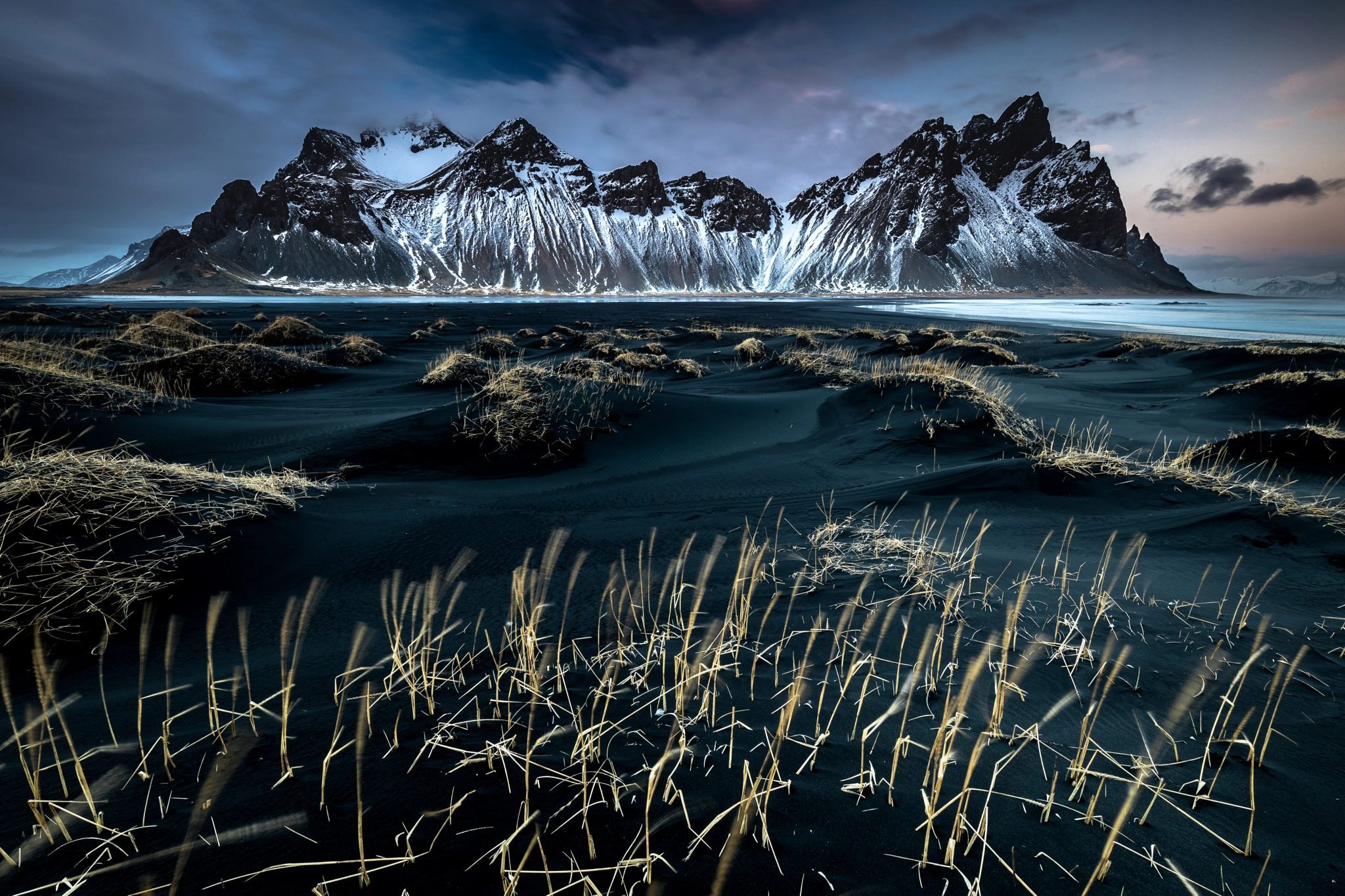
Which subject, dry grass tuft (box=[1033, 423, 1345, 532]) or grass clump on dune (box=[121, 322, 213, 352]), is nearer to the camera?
dry grass tuft (box=[1033, 423, 1345, 532])

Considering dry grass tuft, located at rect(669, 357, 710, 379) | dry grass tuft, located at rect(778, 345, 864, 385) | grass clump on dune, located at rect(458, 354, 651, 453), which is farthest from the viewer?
dry grass tuft, located at rect(669, 357, 710, 379)

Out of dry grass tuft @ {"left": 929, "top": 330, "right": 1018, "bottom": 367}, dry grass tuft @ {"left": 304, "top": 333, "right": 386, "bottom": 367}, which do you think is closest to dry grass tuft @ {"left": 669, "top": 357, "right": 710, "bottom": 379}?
dry grass tuft @ {"left": 929, "top": 330, "right": 1018, "bottom": 367}

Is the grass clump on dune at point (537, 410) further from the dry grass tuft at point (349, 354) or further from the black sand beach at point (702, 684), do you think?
the dry grass tuft at point (349, 354)

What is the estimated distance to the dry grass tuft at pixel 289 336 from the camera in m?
20.5

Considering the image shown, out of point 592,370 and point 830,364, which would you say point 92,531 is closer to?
point 592,370

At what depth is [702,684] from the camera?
249 cm

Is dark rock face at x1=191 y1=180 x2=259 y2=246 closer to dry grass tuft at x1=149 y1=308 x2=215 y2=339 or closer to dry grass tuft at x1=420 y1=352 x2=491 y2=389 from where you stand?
dry grass tuft at x1=149 y1=308 x2=215 y2=339

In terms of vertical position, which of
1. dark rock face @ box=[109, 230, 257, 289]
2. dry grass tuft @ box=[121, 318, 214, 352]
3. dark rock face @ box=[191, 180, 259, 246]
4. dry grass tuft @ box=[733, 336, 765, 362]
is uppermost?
dark rock face @ box=[191, 180, 259, 246]

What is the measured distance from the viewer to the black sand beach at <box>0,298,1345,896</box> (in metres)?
1.61

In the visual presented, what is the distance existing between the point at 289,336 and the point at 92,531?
827 inches

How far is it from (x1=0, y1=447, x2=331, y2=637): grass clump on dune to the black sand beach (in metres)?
0.05

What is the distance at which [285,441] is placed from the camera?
7.51 m

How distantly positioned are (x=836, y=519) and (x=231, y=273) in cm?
17640

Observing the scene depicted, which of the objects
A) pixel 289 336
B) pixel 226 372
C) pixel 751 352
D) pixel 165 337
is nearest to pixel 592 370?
pixel 751 352
